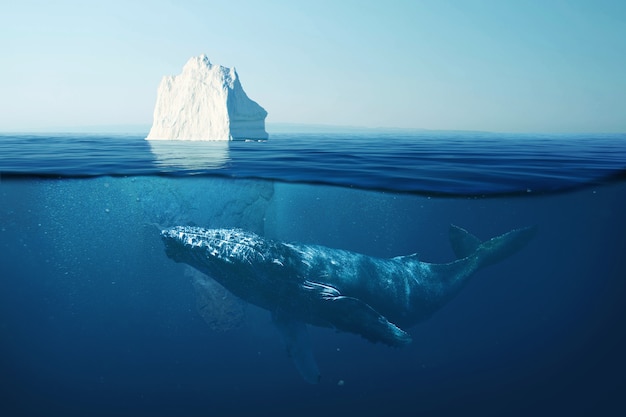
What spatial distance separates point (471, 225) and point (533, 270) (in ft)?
19.4

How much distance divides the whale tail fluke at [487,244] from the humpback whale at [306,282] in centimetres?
290

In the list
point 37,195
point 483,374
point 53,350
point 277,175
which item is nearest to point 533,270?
point 483,374

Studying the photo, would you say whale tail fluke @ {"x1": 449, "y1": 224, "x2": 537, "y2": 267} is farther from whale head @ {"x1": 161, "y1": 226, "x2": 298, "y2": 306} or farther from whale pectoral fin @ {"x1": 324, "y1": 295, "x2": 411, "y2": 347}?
whale head @ {"x1": 161, "y1": 226, "x2": 298, "y2": 306}

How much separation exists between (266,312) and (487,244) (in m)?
9.17

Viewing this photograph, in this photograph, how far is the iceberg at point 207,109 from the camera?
2753cm

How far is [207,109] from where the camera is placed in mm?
28453

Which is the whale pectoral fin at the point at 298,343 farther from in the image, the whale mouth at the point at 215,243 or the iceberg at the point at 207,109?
the iceberg at the point at 207,109

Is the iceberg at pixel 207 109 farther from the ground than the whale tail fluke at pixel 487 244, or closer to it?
farther from the ground

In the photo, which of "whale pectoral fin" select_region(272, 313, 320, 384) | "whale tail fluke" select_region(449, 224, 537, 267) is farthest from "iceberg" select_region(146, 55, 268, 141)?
"whale pectoral fin" select_region(272, 313, 320, 384)

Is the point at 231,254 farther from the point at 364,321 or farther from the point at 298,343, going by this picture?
the point at 364,321

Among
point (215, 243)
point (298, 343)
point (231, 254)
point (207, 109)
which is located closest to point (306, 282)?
point (298, 343)

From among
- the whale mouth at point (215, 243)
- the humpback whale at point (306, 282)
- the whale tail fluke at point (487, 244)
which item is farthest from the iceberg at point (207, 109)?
the humpback whale at point (306, 282)

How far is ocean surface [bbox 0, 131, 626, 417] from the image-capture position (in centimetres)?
1308

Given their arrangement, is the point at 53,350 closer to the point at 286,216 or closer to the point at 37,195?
the point at 37,195
